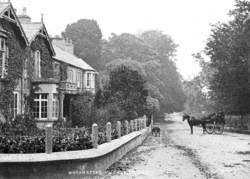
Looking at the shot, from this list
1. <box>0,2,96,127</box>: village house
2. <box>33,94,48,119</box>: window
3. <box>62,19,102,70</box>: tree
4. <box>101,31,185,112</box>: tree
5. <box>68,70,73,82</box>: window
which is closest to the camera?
<box>0,2,96,127</box>: village house

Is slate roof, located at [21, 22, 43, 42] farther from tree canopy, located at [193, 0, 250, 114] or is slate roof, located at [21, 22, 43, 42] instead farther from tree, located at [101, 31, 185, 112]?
tree, located at [101, 31, 185, 112]

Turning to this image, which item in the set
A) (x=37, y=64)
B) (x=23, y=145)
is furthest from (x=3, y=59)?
(x=23, y=145)

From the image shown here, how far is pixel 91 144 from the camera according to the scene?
12633 millimetres

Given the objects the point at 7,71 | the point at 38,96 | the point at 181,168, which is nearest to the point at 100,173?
the point at 181,168

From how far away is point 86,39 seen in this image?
65312 millimetres

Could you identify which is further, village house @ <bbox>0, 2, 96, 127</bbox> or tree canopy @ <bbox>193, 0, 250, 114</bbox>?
tree canopy @ <bbox>193, 0, 250, 114</bbox>

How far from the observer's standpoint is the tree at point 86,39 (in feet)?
213

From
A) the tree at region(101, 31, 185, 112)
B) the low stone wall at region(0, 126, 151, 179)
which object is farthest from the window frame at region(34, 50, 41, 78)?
the tree at region(101, 31, 185, 112)

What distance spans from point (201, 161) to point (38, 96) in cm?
1735

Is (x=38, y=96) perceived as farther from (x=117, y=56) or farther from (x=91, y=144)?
(x=117, y=56)

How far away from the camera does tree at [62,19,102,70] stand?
64812mm

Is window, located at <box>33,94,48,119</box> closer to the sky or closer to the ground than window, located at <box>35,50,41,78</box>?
closer to the ground

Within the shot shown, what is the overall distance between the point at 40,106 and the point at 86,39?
3814 cm

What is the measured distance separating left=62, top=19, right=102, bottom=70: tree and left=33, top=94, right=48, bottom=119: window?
3605 centimetres
